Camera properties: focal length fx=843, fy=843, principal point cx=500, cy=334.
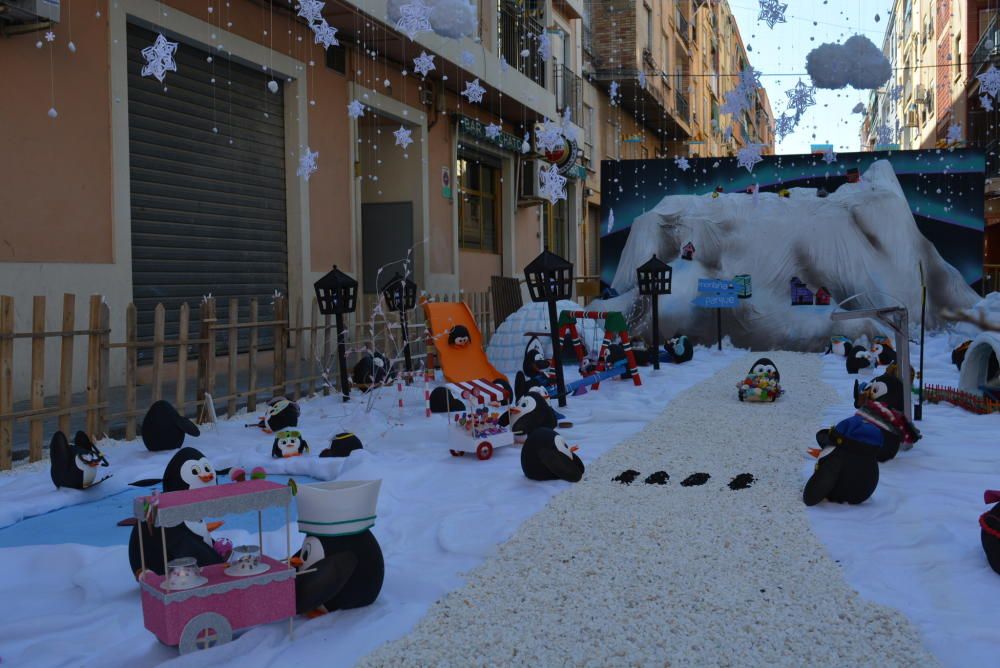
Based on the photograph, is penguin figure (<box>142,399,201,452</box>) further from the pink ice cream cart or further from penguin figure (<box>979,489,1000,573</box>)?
penguin figure (<box>979,489,1000,573</box>)

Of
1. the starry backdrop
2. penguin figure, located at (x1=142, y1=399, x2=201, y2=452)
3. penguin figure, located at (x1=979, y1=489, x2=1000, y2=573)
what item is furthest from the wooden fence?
the starry backdrop

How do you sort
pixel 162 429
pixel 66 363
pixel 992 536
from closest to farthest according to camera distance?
pixel 992 536 < pixel 66 363 < pixel 162 429

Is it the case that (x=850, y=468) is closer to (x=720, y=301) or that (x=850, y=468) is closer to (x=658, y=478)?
(x=658, y=478)

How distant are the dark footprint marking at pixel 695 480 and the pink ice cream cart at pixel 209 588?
2.79 meters

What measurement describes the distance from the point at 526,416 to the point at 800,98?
7259 millimetres

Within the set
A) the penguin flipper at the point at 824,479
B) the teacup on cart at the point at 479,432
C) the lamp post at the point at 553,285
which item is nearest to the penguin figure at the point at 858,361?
the lamp post at the point at 553,285

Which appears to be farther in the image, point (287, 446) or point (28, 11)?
point (28, 11)

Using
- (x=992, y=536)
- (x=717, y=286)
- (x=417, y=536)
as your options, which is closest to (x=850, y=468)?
(x=992, y=536)

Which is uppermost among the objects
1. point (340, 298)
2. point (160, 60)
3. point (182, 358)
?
point (160, 60)

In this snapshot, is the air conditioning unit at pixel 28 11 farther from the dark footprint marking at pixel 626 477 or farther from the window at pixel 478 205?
the window at pixel 478 205

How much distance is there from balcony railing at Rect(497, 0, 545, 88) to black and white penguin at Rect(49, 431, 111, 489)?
1208 cm

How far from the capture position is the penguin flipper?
4496 millimetres

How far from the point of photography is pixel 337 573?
3.07 metres

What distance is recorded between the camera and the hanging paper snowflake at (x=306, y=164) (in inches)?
376
